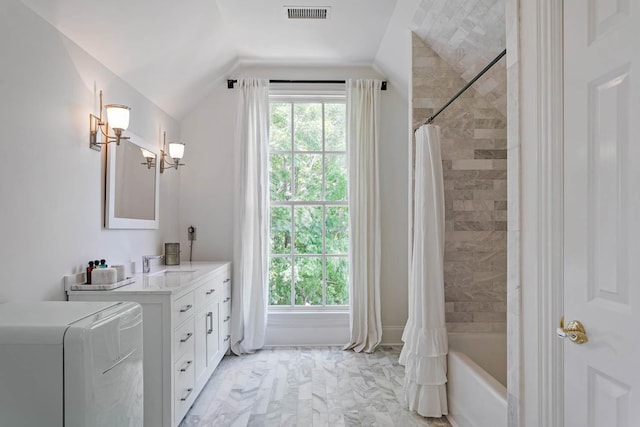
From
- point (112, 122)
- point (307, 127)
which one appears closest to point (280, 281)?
point (307, 127)

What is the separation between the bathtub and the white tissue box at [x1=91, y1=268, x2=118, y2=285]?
6.69ft

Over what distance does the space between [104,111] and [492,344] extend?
2.92 metres

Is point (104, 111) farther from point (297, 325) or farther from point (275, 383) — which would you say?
point (297, 325)

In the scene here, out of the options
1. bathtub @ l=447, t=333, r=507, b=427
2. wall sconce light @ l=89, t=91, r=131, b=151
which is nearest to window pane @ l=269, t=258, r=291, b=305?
bathtub @ l=447, t=333, r=507, b=427

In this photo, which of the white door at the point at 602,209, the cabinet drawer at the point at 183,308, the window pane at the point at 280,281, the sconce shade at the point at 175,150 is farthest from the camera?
the window pane at the point at 280,281

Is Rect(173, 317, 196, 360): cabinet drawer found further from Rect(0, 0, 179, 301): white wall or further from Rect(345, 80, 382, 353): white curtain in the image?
Rect(345, 80, 382, 353): white curtain

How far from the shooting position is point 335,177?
4074 mm

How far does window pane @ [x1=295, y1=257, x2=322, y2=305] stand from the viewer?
404 centimetres

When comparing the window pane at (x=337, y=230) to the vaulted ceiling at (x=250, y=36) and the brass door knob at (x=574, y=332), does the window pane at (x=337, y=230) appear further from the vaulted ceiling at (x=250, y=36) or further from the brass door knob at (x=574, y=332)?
the brass door knob at (x=574, y=332)

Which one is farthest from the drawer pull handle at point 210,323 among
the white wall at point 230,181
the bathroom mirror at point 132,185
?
the white wall at point 230,181

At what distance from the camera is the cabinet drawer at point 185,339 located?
91.1 inches

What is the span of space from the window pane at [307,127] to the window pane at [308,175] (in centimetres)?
10

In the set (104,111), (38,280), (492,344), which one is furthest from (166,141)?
(492,344)

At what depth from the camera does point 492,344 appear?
8.93 ft
